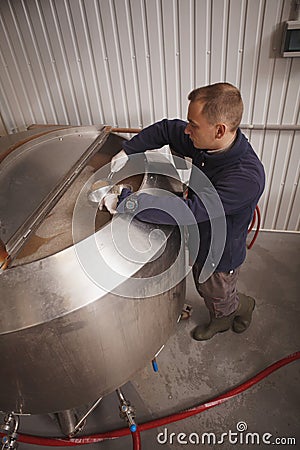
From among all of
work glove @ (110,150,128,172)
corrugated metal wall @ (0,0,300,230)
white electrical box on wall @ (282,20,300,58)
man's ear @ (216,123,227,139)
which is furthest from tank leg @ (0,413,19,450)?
white electrical box on wall @ (282,20,300,58)

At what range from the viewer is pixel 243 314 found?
162 centimetres

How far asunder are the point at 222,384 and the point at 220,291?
0.44 meters

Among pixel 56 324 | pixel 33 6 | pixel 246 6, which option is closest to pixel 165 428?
pixel 56 324

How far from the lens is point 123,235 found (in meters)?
0.90

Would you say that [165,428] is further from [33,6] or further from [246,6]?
[33,6]

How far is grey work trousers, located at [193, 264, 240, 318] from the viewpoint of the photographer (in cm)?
133

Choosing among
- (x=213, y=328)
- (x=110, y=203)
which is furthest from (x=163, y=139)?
(x=213, y=328)

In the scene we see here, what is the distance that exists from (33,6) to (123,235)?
131cm

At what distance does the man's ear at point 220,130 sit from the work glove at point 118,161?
14.6 inches

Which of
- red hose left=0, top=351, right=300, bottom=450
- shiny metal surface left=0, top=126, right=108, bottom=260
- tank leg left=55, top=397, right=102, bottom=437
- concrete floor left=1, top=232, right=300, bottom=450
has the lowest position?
concrete floor left=1, top=232, right=300, bottom=450

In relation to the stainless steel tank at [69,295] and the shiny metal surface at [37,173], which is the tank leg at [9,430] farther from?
the shiny metal surface at [37,173]

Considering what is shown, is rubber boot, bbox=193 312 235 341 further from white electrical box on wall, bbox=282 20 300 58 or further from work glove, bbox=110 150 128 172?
white electrical box on wall, bbox=282 20 300 58

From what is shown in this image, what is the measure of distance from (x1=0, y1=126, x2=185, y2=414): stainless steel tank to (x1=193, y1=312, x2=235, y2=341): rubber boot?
0.55 m

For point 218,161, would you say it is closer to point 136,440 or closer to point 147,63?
point 147,63
